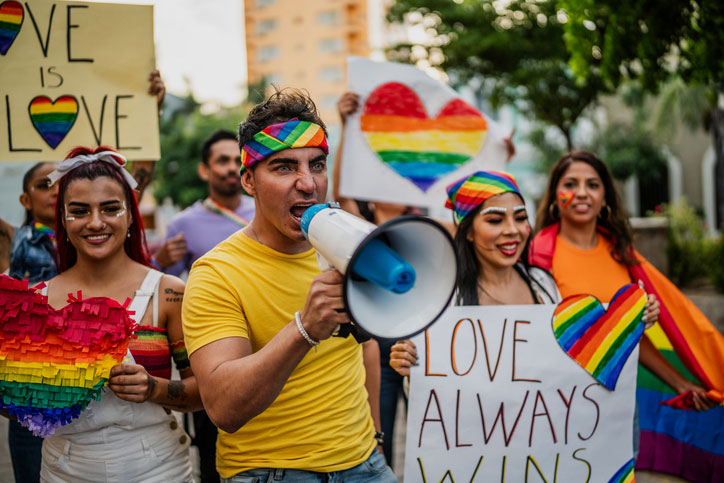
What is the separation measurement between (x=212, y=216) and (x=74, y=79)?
139cm

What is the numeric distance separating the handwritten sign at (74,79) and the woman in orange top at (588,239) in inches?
88.0

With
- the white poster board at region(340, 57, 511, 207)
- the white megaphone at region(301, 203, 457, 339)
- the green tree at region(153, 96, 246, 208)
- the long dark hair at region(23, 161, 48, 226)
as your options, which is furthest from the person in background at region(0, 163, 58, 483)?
the green tree at region(153, 96, 246, 208)

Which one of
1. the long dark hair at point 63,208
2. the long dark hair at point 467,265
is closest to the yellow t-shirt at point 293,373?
the long dark hair at point 63,208

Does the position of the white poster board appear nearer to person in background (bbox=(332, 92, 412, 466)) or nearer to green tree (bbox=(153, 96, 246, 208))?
person in background (bbox=(332, 92, 412, 466))

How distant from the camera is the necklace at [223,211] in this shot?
13.8ft

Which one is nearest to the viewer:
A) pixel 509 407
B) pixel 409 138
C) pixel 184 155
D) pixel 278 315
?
pixel 278 315

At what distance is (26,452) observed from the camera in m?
2.65

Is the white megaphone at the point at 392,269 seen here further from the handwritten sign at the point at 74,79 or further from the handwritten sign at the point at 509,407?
the handwritten sign at the point at 74,79

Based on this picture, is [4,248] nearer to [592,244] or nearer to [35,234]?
[35,234]

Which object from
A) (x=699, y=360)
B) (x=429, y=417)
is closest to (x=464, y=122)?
(x=699, y=360)

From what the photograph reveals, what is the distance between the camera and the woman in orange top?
10.5ft

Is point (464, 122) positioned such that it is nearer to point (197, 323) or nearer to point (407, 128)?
point (407, 128)

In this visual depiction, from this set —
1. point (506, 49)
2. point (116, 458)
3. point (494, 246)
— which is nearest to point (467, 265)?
point (494, 246)

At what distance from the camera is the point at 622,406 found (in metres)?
2.63
